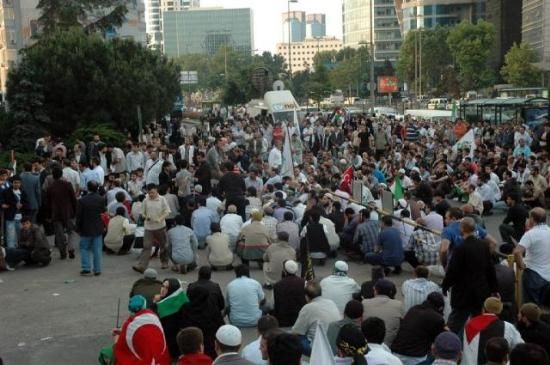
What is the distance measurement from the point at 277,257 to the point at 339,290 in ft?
8.82

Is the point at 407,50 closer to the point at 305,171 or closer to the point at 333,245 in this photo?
the point at 305,171

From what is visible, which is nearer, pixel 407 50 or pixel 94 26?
pixel 94 26

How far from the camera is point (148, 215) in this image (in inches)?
527

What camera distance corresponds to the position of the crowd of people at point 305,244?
741 centimetres

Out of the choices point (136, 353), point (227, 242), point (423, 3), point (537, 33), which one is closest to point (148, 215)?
point (227, 242)

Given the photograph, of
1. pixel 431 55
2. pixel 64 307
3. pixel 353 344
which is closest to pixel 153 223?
pixel 64 307

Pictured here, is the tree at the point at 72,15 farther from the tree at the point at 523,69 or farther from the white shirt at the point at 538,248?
the tree at the point at 523,69

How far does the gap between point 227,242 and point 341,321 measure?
5.94 metres

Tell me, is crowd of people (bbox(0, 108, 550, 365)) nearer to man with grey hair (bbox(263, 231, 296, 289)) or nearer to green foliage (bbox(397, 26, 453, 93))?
man with grey hair (bbox(263, 231, 296, 289))

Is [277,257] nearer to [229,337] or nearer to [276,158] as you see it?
[229,337]

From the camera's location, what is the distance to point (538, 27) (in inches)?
3322

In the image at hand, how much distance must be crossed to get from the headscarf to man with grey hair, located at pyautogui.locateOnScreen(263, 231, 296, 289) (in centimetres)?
563

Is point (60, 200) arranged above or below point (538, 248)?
above

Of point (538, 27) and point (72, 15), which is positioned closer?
point (72, 15)
